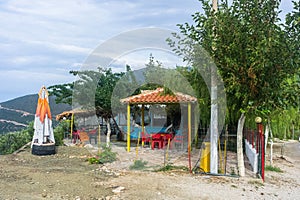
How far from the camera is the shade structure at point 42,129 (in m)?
10.9

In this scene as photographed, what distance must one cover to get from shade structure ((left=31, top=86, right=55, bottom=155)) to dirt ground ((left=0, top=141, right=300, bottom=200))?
115cm

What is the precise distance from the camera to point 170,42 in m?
8.11

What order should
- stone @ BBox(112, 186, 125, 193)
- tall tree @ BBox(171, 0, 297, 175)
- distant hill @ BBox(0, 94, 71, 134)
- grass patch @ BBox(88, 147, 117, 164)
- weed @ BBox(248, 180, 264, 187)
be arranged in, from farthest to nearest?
distant hill @ BBox(0, 94, 71, 134), grass patch @ BBox(88, 147, 117, 164), weed @ BBox(248, 180, 264, 187), tall tree @ BBox(171, 0, 297, 175), stone @ BBox(112, 186, 125, 193)

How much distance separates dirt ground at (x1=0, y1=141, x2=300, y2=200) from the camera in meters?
6.00

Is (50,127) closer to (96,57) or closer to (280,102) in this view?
(96,57)

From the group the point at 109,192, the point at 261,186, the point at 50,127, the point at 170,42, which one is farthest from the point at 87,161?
the point at 261,186

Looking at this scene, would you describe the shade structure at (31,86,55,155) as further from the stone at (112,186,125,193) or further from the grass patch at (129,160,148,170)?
the stone at (112,186,125,193)

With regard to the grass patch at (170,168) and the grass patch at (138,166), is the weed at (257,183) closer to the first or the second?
the grass patch at (170,168)

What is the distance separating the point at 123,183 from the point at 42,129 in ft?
17.5

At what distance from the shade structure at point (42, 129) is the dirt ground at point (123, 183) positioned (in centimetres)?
115

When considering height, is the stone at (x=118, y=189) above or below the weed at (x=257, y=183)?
above

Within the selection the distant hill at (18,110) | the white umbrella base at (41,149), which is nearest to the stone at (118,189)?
the white umbrella base at (41,149)

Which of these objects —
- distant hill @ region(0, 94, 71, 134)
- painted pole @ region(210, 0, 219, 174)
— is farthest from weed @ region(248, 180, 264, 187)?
distant hill @ region(0, 94, 71, 134)

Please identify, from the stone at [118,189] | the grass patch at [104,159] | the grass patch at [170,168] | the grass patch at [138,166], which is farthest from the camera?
the grass patch at [104,159]
